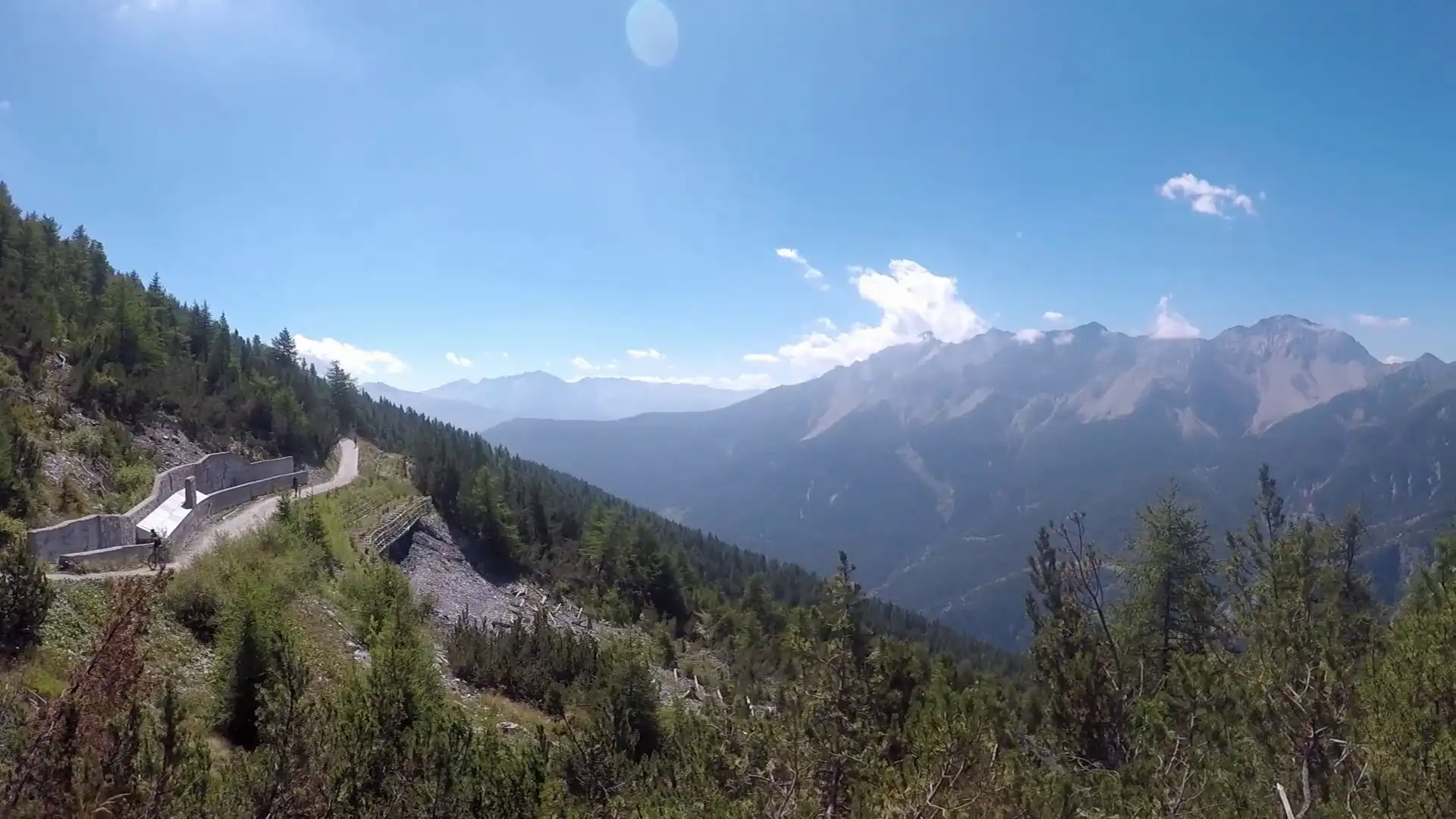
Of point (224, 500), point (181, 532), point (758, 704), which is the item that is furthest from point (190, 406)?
point (758, 704)

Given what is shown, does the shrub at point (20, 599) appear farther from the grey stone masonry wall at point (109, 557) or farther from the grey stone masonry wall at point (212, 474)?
the grey stone masonry wall at point (212, 474)

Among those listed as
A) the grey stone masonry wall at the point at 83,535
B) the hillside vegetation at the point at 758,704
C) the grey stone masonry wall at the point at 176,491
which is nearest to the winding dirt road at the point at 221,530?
the grey stone masonry wall at the point at 176,491

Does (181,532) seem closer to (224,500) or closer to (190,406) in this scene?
(224,500)

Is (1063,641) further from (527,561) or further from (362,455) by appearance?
(362,455)

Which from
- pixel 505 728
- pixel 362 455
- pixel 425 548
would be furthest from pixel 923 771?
pixel 362 455

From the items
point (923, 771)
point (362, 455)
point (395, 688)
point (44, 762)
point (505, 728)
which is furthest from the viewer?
point (362, 455)

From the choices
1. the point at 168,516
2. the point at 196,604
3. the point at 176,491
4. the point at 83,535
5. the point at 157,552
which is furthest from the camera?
the point at 176,491

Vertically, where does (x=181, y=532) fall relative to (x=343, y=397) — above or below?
below

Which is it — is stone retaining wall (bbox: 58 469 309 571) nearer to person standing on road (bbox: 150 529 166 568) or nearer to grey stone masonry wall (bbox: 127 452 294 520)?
person standing on road (bbox: 150 529 166 568)
